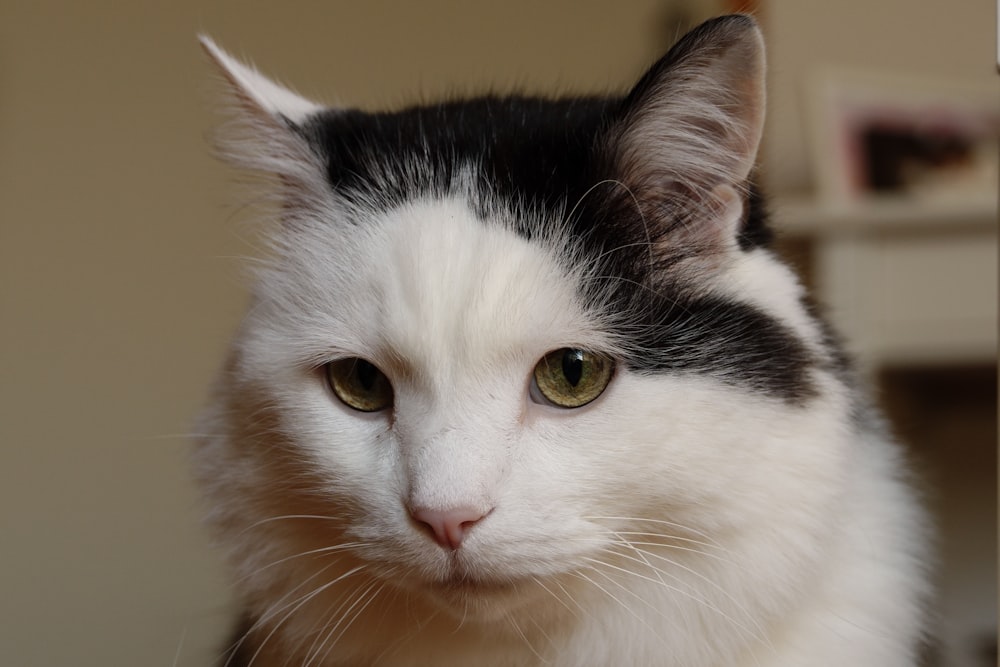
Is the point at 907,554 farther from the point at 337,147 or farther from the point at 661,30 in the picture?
the point at 661,30

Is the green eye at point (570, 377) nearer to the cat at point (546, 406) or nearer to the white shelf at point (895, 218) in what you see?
the cat at point (546, 406)

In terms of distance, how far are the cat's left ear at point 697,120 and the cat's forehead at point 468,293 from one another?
0.46 feet

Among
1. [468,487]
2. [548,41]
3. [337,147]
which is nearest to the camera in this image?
[468,487]

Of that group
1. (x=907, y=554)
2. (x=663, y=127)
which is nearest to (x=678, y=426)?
(x=663, y=127)

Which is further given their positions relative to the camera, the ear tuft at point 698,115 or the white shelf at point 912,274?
the white shelf at point 912,274

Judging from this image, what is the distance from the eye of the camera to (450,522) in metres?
0.82

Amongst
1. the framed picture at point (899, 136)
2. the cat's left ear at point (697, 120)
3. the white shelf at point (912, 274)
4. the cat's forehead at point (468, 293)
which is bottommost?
the cat's forehead at point (468, 293)

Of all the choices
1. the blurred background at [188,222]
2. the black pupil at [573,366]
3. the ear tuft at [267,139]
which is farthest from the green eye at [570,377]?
the blurred background at [188,222]

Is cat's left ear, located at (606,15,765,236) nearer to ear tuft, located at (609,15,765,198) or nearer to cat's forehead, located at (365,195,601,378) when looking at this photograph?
ear tuft, located at (609,15,765,198)

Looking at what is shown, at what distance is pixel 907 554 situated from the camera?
119 cm

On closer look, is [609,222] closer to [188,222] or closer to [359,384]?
[359,384]

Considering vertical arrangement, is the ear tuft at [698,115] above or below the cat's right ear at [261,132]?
above

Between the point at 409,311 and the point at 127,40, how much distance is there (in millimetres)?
1609

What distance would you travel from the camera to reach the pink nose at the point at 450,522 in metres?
0.82
